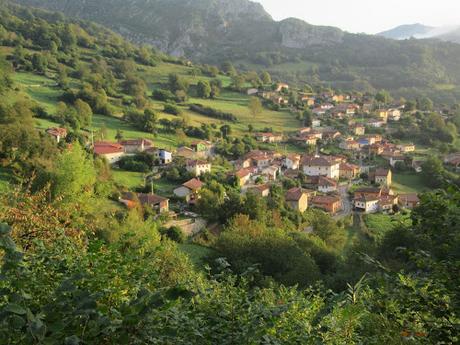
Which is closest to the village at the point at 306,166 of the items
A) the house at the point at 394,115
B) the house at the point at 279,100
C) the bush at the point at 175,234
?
Result: the bush at the point at 175,234

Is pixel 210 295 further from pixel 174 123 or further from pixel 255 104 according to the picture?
pixel 255 104

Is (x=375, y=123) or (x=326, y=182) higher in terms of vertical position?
(x=375, y=123)

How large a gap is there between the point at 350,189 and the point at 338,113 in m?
29.7

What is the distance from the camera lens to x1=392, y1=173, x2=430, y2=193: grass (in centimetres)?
3966

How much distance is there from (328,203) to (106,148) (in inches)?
678

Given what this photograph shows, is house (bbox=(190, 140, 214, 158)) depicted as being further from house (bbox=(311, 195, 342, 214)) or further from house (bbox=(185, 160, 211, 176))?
house (bbox=(311, 195, 342, 214))

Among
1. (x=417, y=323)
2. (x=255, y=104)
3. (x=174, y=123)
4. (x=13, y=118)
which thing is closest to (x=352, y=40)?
(x=255, y=104)

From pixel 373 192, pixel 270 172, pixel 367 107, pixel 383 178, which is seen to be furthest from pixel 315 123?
pixel 373 192

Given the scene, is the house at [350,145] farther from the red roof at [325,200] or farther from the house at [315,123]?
the red roof at [325,200]

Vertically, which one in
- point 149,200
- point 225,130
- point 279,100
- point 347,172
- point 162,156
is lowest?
point 347,172

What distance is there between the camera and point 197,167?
3397 cm

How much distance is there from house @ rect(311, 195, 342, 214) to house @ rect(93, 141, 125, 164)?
15274 mm

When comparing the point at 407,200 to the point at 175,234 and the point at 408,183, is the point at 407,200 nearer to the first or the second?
the point at 408,183

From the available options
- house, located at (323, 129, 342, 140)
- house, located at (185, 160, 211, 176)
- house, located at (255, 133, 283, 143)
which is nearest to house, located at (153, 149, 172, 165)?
house, located at (185, 160, 211, 176)
